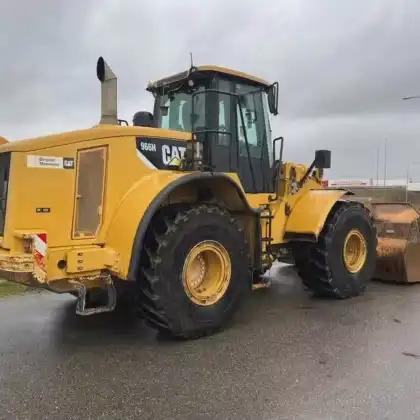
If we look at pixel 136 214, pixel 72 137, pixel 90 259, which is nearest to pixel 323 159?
pixel 136 214

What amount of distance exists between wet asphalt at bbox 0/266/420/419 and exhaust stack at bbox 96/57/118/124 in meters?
2.25

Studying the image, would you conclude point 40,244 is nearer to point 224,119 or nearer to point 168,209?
point 168,209

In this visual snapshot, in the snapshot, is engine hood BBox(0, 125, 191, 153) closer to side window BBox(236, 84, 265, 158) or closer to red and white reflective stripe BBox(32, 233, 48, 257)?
red and white reflective stripe BBox(32, 233, 48, 257)

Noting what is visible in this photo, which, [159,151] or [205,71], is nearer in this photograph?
[159,151]

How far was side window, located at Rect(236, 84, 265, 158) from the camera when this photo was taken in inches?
269

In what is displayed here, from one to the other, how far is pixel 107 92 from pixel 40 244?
1.90 metres

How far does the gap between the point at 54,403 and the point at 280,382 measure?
1.70m

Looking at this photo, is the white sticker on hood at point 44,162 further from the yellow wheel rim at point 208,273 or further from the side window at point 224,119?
the side window at point 224,119

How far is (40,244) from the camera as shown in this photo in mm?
4871

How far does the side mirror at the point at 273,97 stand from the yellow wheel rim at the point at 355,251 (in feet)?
6.85

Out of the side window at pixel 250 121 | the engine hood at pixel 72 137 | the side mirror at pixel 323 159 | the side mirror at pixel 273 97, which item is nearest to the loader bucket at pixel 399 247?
the side mirror at pixel 323 159

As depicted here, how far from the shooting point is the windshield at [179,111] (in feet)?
21.6

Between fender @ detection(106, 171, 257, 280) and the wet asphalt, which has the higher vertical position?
fender @ detection(106, 171, 257, 280)

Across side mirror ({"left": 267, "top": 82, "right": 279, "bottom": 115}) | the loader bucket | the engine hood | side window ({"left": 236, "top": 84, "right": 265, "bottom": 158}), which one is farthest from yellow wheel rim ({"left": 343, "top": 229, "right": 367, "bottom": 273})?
the engine hood
